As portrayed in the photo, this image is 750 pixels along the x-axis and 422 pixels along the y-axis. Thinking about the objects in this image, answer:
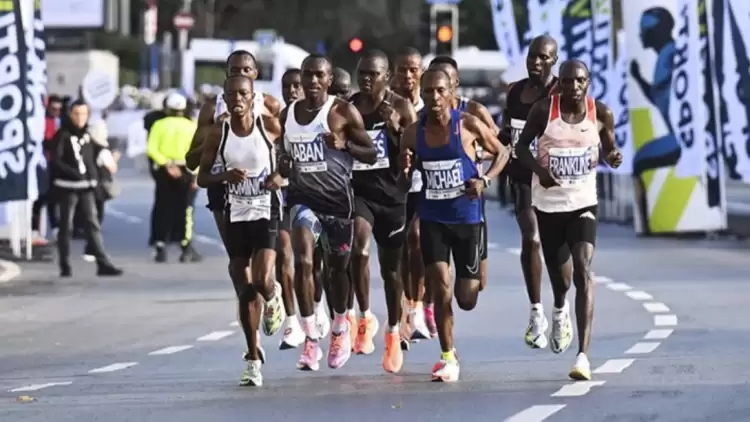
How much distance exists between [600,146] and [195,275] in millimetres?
10414

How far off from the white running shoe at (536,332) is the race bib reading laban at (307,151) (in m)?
1.73

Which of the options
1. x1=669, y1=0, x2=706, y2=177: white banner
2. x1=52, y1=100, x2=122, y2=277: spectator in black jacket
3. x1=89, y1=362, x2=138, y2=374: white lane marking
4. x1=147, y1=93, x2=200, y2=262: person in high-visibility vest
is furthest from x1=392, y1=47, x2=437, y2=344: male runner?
x1=669, y1=0, x2=706, y2=177: white banner

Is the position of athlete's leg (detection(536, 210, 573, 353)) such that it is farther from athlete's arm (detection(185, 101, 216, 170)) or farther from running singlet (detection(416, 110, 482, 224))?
athlete's arm (detection(185, 101, 216, 170))

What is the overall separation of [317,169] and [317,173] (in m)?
0.03

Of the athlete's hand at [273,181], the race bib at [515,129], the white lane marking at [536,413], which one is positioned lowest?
the white lane marking at [536,413]

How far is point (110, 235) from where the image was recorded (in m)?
30.6

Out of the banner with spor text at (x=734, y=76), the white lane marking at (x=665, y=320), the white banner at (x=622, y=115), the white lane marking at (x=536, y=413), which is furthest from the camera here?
the white banner at (x=622, y=115)

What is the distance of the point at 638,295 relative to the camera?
19375 millimetres

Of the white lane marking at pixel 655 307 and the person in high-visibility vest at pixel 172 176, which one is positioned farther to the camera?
the person in high-visibility vest at pixel 172 176

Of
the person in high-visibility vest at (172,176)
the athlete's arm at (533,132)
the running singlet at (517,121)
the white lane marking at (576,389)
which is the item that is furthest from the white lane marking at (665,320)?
the person in high-visibility vest at (172,176)

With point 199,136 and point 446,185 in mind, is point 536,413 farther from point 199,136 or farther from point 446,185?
point 199,136

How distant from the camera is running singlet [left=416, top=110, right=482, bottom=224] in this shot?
12953mm

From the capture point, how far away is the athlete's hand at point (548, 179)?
42.7 feet

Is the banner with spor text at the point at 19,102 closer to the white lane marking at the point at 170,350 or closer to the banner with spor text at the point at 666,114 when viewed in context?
the white lane marking at the point at 170,350
